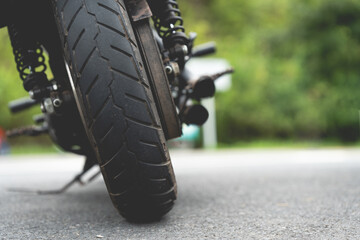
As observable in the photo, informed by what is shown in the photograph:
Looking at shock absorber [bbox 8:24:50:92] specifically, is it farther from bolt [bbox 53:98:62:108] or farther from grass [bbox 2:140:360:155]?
grass [bbox 2:140:360:155]

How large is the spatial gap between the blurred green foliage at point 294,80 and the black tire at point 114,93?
46.4 ft

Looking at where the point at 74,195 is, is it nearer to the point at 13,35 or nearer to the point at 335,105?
the point at 13,35

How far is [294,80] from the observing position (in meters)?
17.5

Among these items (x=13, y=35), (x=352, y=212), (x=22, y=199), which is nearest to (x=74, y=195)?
(x=22, y=199)

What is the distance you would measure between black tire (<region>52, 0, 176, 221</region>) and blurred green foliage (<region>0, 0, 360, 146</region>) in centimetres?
1414

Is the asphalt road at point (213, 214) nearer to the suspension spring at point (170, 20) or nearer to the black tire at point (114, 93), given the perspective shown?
the black tire at point (114, 93)

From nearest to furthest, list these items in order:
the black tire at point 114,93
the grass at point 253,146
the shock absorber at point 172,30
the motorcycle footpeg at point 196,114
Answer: the black tire at point 114,93 < the shock absorber at point 172,30 < the motorcycle footpeg at point 196,114 < the grass at point 253,146

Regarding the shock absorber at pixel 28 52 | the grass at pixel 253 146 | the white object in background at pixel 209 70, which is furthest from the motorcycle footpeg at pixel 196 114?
the white object in background at pixel 209 70

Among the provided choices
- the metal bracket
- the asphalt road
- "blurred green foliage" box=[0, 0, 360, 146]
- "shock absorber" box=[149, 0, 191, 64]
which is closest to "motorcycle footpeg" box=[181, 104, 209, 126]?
"shock absorber" box=[149, 0, 191, 64]

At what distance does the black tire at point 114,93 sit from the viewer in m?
1.32

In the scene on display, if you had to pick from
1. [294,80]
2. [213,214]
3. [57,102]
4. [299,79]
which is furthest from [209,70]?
[57,102]

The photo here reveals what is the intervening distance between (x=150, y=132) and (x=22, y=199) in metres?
1.52

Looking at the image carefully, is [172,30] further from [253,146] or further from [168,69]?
[253,146]

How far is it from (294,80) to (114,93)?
17091mm
